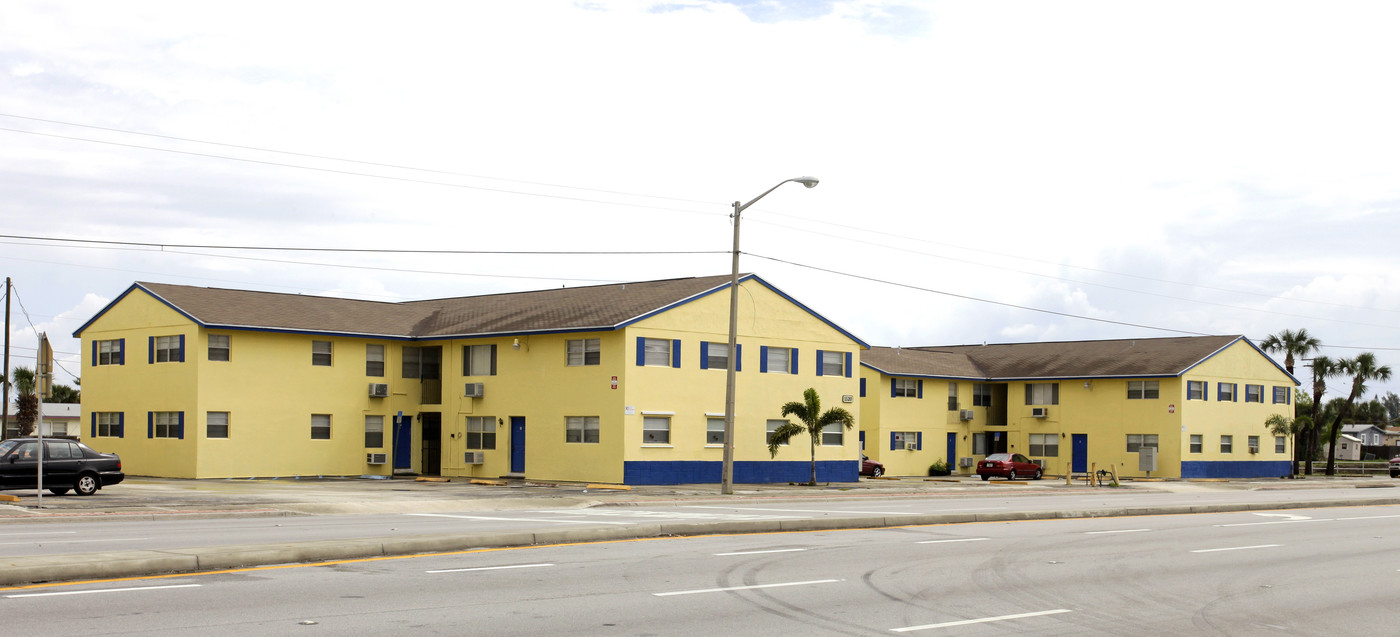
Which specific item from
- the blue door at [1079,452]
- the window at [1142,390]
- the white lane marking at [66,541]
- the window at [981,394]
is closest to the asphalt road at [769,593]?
the white lane marking at [66,541]

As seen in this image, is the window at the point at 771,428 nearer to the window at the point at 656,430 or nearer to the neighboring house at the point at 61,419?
the window at the point at 656,430

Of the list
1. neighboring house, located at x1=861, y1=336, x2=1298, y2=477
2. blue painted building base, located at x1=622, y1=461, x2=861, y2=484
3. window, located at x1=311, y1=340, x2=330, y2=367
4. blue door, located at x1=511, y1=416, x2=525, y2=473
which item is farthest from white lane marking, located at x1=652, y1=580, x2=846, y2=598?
neighboring house, located at x1=861, y1=336, x2=1298, y2=477

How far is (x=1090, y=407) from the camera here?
198 ft

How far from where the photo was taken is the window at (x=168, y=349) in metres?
41.1

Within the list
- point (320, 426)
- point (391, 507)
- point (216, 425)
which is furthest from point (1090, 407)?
point (391, 507)

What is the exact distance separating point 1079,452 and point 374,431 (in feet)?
112

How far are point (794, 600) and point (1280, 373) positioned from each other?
197 feet

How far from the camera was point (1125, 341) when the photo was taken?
212ft

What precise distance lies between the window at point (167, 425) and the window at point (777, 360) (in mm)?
19570

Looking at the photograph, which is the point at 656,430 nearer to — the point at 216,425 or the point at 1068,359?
the point at 216,425

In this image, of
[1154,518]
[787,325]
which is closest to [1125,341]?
[787,325]

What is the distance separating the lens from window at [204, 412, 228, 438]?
4050 centimetres

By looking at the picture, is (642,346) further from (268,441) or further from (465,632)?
(465,632)

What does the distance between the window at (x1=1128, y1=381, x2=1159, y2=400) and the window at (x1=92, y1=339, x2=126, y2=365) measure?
143ft
